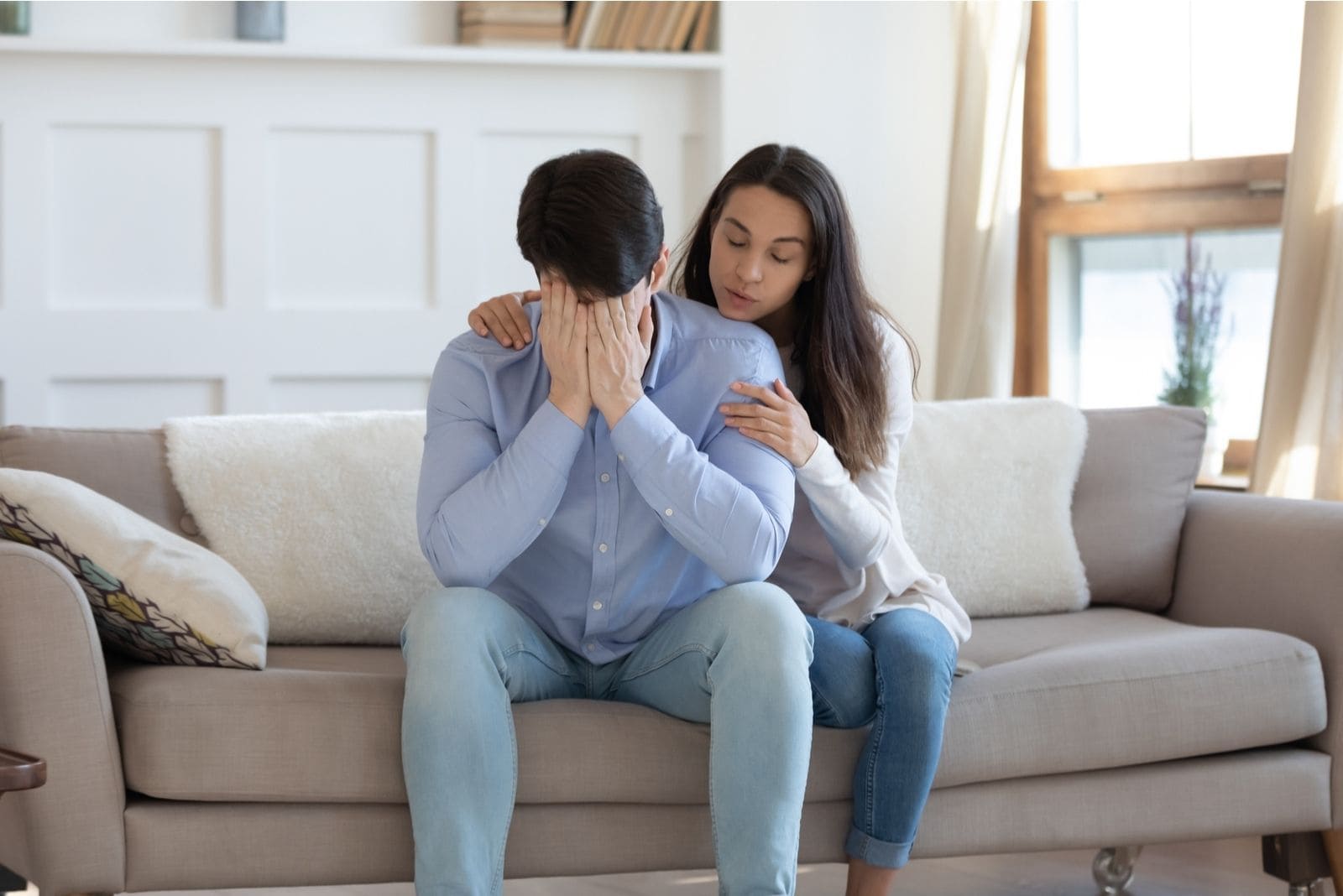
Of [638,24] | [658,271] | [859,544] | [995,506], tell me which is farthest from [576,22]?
[859,544]

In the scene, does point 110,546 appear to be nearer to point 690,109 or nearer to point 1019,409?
point 1019,409

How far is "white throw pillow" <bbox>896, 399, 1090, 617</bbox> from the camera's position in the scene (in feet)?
8.07

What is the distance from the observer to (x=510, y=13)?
3586mm

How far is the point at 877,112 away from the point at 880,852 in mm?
2363

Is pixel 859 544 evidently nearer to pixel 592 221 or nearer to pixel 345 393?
pixel 592 221

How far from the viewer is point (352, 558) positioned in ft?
7.33

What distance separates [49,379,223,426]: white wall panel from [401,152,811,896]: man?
5.92 feet

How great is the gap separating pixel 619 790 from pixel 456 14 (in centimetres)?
235

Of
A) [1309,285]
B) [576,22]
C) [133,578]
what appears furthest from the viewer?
[576,22]

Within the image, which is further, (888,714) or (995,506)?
(995,506)

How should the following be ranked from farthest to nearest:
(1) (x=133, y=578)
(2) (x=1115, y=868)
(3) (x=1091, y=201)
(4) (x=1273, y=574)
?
(3) (x=1091, y=201)
(2) (x=1115, y=868)
(4) (x=1273, y=574)
(1) (x=133, y=578)

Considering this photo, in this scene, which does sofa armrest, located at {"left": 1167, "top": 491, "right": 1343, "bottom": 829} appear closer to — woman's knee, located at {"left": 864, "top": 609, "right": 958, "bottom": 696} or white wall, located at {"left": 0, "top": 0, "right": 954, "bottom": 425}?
woman's knee, located at {"left": 864, "top": 609, "right": 958, "bottom": 696}

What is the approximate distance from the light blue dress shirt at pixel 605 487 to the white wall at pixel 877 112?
1.90 meters

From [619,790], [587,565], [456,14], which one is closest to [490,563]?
[587,565]
